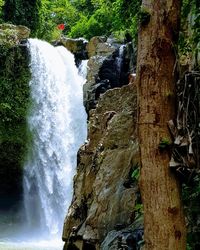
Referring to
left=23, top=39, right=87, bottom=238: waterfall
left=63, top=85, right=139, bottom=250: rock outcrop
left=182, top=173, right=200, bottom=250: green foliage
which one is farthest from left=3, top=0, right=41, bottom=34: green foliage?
left=182, top=173, right=200, bottom=250: green foliage

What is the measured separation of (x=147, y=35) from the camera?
13.0 feet

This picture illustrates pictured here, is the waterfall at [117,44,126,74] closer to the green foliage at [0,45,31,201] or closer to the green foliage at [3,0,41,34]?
the green foliage at [0,45,31,201]

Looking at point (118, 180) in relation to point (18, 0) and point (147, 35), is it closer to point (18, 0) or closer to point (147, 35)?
point (147, 35)

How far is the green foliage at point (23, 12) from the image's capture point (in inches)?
1069

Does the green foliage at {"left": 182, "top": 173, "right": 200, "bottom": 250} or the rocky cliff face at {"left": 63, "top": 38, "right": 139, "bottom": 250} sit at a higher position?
the rocky cliff face at {"left": 63, "top": 38, "right": 139, "bottom": 250}

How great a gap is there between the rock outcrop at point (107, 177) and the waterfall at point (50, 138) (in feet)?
27.8

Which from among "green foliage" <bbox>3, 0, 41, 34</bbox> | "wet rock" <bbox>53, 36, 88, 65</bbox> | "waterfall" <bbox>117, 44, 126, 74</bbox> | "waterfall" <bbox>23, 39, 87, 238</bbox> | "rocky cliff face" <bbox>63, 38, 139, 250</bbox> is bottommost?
"rocky cliff face" <bbox>63, 38, 139, 250</bbox>

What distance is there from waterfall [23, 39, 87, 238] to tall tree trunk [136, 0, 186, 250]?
14.8 meters

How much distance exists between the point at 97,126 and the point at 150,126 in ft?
22.4

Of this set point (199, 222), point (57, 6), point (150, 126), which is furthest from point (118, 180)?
point (57, 6)

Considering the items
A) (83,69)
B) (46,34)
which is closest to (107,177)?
(83,69)

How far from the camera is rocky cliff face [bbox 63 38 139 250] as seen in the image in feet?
23.7

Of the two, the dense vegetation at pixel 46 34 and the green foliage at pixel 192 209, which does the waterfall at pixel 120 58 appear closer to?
the dense vegetation at pixel 46 34

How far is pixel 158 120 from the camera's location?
385 cm
